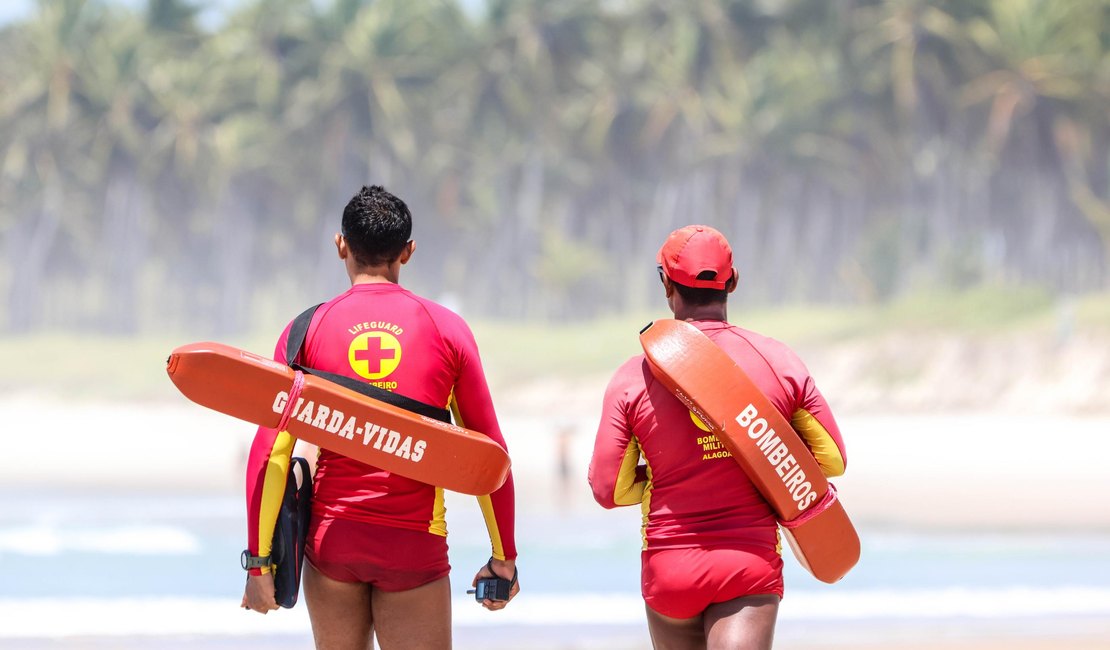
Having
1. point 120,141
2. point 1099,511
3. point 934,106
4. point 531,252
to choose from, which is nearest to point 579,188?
point 531,252

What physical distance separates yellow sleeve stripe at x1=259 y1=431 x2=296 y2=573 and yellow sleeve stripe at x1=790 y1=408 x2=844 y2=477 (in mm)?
1239

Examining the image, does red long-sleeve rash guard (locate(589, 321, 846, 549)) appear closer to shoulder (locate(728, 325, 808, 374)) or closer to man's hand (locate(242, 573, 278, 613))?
shoulder (locate(728, 325, 808, 374))

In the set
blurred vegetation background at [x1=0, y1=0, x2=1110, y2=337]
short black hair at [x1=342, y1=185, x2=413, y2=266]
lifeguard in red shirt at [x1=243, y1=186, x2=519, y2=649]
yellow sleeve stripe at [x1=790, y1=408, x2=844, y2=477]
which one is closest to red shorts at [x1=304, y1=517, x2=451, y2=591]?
lifeguard in red shirt at [x1=243, y1=186, x2=519, y2=649]

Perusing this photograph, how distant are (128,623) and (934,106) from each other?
57.4m

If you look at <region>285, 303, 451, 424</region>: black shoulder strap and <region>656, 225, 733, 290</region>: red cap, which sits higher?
<region>656, 225, 733, 290</region>: red cap

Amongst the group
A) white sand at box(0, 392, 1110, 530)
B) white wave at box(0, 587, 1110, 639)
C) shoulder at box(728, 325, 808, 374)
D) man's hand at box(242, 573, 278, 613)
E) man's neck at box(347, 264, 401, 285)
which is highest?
white sand at box(0, 392, 1110, 530)

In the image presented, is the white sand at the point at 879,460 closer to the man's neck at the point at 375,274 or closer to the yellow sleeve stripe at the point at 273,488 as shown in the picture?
the man's neck at the point at 375,274

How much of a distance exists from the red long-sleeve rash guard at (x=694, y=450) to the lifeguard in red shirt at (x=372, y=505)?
1.22ft

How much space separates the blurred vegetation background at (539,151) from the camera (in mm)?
62594

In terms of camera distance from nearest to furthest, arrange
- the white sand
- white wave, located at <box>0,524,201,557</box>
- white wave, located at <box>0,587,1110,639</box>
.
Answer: white wave, located at <box>0,587,1110,639</box> → white wave, located at <box>0,524,201,557</box> → the white sand

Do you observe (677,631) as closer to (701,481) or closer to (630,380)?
(701,481)

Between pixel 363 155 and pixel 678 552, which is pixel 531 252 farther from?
pixel 678 552

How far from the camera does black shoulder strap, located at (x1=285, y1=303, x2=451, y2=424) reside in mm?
3326

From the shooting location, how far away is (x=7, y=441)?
1227 inches
